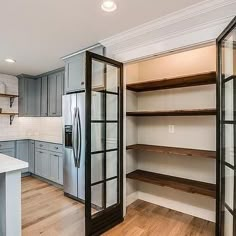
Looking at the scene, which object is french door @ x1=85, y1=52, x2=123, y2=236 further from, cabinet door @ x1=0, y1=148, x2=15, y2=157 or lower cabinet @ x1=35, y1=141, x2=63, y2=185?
cabinet door @ x1=0, y1=148, x2=15, y2=157

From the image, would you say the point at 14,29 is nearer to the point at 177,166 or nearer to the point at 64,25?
the point at 64,25

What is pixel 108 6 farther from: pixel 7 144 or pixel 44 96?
pixel 7 144

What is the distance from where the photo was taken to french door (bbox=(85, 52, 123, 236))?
2.16 meters

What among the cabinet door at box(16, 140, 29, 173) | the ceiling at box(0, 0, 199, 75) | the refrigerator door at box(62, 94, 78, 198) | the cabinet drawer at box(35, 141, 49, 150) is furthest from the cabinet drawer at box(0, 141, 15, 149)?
the ceiling at box(0, 0, 199, 75)

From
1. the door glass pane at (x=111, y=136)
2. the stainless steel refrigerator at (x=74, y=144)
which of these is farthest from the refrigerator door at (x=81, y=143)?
the door glass pane at (x=111, y=136)

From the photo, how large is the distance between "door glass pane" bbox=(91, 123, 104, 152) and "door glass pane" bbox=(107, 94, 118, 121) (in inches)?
8.0

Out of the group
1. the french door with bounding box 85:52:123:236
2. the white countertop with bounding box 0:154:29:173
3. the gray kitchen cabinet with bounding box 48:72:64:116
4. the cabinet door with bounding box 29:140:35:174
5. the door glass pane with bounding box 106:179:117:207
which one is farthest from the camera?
the cabinet door with bounding box 29:140:35:174

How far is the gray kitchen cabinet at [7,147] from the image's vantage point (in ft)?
13.7

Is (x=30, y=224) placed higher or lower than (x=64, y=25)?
lower

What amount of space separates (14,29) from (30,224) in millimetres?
2538

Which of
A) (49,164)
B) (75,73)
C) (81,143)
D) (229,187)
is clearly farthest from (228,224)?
(49,164)

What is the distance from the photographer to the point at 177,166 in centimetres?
288

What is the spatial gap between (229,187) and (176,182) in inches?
37.5

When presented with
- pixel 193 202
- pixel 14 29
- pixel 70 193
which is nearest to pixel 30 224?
pixel 70 193
